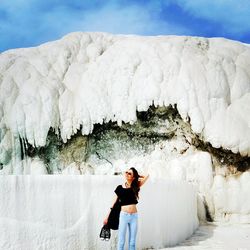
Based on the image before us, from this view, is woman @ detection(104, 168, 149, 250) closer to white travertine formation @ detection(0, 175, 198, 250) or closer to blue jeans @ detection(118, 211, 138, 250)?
blue jeans @ detection(118, 211, 138, 250)

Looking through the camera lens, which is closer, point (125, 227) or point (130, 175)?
point (125, 227)

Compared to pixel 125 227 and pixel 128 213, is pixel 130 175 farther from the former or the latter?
pixel 125 227

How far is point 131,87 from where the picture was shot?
17.0 m

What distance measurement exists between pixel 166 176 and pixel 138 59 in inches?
163

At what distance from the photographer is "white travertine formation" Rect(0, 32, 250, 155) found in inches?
632

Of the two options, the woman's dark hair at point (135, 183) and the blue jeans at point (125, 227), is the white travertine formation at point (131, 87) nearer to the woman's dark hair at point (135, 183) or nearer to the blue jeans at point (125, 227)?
the woman's dark hair at point (135, 183)

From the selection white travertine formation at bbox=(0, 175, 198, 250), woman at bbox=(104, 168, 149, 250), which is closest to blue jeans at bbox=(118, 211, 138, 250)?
woman at bbox=(104, 168, 149, 250)

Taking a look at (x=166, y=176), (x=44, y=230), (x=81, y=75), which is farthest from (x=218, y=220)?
(x=44, y=230)

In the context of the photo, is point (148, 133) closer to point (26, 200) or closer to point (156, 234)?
point (156, 234)

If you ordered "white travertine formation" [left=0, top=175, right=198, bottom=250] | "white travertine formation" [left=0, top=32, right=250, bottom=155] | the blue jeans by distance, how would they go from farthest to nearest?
"white travertine formation" [left=0, top=32, right=250, bottom=155] → "white travertine formation" [left=0, top=175, right=198, bottom=250] → the blue jeans

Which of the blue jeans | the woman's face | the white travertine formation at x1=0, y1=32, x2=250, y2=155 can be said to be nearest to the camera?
the blue jeans

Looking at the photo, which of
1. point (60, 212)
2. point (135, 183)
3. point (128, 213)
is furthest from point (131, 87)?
point (128, 213)

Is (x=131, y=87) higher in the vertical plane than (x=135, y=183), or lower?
higher

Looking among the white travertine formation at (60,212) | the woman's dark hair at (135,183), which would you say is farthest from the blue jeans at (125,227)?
the white travertine formation at (60,212)
